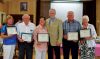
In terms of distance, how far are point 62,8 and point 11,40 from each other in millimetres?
5542

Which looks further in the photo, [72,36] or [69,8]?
[69,8]

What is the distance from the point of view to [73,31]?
500 centimetres

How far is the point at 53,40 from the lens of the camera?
4973 mm

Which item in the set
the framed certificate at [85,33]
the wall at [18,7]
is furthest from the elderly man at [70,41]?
the wall at [18,7]

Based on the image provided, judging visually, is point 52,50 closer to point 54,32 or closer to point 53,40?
point 53,40

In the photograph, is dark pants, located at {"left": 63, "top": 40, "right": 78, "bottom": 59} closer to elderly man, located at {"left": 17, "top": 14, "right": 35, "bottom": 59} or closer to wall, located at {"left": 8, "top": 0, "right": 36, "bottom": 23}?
elderly man, located at {"left": 17, "top": 14, "right": 35, "bottom": 59}

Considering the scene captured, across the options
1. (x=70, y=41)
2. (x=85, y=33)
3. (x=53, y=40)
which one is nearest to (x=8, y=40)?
(x=53, y=40)

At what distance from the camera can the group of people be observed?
4969mm

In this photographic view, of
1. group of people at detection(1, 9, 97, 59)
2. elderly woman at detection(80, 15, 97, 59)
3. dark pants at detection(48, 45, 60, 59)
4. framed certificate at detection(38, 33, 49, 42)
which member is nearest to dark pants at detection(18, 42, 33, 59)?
group of people at detection(1, 9, 97, 59)

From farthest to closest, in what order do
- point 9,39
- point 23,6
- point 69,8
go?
point 69,8, point 23,6, point 9,39

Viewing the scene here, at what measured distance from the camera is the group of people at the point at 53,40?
4.97m

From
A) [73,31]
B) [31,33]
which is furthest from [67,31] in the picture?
[31,33]

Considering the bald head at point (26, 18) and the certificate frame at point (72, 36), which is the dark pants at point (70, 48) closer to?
the certificate frame at point (72, 36)

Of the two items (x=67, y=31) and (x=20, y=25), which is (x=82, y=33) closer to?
(x=67, y=31)
